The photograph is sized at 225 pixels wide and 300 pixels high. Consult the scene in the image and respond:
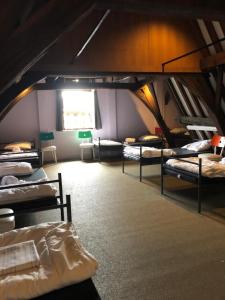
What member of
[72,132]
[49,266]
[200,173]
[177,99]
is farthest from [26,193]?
[72,132]

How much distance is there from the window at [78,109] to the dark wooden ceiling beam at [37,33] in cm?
658

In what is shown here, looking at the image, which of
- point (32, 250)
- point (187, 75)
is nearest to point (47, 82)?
point (187, 75)

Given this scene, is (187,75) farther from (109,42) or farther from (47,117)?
(47,117)

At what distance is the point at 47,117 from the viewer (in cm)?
813

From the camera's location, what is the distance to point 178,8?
7.04ft

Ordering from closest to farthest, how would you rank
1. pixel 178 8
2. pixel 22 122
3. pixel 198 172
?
pixel 178 8, pixel 198 172, pixel 22 122

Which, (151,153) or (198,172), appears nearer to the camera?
(198,172)

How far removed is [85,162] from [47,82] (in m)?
2.63

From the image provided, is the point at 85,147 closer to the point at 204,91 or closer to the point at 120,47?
the point at 120,47

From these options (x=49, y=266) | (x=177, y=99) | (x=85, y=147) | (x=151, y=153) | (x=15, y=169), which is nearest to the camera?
(x=49, y=266)

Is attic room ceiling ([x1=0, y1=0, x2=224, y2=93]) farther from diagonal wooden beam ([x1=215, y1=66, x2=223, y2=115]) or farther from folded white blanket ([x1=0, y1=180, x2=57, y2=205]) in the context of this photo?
diagonal wooden beam ([x1=215, y1=66, x2=223, y2=115])

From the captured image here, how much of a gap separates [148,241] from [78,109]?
6.29m

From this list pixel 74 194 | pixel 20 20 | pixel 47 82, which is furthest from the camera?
pixel 47 82

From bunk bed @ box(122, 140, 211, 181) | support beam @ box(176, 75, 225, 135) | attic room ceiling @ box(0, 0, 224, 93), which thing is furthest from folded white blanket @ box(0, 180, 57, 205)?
support beam @ box(176, 75, 225, 135)
